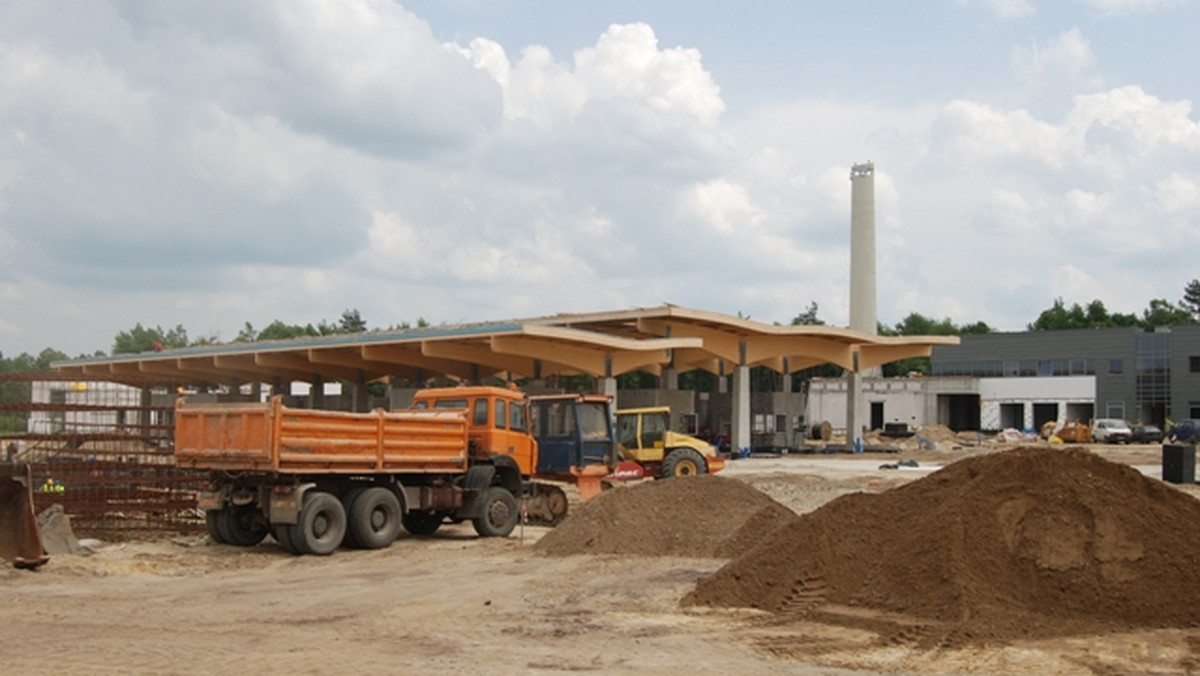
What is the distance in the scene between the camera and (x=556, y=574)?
1432cm

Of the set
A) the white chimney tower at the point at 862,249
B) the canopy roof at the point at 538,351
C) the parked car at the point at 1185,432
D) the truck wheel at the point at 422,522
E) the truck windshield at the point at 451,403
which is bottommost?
the truck wheel at the point at 422,522

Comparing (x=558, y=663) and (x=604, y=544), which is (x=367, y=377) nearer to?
(x=604, y=544)

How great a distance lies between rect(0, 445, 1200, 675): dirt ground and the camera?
9.10 metres

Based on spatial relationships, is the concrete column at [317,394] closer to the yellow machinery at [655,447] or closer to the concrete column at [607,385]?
the concrete column at [607,385]

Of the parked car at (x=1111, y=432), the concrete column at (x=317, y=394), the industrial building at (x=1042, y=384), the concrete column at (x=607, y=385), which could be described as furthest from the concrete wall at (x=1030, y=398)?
the concrete column at (x=317, y=394)

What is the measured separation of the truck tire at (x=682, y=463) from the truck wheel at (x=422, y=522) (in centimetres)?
757

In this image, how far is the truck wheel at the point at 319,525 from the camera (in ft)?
53.8

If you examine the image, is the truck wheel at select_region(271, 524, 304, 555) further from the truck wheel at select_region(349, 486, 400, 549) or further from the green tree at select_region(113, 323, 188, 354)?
the green tree at select_region(113, 323, 188, 354)

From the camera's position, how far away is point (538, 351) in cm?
3856

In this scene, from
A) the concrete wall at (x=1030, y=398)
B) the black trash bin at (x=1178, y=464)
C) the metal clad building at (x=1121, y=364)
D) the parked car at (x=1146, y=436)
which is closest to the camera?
the black trash bin at (x=1178, y=464)

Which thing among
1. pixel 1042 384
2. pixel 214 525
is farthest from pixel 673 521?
pixel 1042 384

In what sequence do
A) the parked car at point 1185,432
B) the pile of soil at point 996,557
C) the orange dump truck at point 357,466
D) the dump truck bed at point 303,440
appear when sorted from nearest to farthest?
the pile of soil at point 996,557 → the dump truck bed at point 303,440 → the orange dump truck at point 357,466 → the parked car at point 1185,432

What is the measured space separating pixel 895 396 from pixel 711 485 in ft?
217

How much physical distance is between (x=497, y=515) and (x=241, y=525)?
4.15 m
